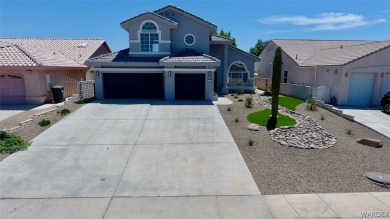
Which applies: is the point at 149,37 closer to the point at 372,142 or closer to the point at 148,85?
the point at 148,85

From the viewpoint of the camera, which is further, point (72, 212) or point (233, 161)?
point (233, 161)

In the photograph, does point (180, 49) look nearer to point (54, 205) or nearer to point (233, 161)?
point (233, 161)

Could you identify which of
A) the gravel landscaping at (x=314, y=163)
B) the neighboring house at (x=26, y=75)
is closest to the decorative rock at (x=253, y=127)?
the gravel landscaping at (x=314, y=163)

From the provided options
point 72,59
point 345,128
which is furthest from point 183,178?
point 72,59

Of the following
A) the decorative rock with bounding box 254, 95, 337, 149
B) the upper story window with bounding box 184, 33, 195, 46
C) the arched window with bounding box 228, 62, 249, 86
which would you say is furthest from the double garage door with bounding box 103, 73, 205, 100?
the decorative rock with bounding box 254, 95, 337, 149

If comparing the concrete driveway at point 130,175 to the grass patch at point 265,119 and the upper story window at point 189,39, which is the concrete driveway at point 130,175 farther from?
the upper story window at point 189,39
